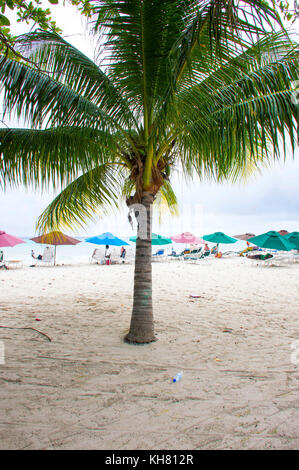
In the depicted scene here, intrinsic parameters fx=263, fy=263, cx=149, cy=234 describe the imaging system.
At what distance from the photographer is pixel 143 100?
4.04m

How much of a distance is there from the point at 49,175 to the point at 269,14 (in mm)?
3350

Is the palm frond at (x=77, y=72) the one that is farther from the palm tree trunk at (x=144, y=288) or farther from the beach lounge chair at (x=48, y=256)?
the beach lounge chair at (x=48, y=256)

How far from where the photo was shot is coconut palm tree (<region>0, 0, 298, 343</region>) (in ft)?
10.4

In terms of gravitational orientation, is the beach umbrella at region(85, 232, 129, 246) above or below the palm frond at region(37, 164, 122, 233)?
below

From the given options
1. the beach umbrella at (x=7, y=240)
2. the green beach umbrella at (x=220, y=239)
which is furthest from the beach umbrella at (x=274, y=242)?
the beach umbrella at (x=7, y=240)

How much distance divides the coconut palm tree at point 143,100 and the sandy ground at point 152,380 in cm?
89

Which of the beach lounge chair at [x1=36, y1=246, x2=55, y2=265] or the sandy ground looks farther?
the beach lounge chair at [x1=36, y1=246, x2=55, y2=265]

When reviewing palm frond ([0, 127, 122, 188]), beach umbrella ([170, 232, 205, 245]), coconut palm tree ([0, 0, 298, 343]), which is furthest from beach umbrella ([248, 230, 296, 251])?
palm frond ([0, 127, 122, 188])

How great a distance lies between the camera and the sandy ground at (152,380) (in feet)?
6.95

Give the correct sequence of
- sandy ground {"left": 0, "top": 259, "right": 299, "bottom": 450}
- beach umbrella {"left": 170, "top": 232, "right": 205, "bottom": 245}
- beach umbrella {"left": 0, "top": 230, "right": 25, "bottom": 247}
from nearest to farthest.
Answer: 1. sandy ground {"left": 0, "top": 259, "right": 299, "bottom": 450}
2. beach umbrella {"left": 0, "top": 230, "right": 25, "bottom": 247}
3. beach umbrella {"left": 170, "top": 232, "right": 205, "bottom": 245}

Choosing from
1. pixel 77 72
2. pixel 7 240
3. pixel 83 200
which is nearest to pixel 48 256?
pixel 7 240

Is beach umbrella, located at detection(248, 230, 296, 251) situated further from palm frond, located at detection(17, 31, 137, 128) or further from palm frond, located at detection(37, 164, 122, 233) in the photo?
palm frond, located at detection(17, 31, 137, 128)

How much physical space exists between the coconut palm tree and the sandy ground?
890 mm

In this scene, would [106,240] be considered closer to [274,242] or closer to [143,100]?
[274,242]
